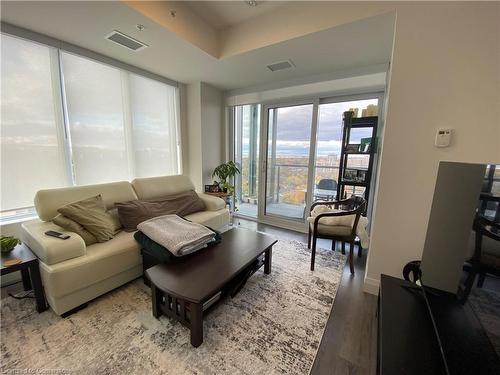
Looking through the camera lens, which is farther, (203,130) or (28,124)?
(203,130)

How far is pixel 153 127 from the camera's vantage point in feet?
10.9

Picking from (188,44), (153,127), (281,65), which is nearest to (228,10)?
(188,44)

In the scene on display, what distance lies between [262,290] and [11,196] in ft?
8.78

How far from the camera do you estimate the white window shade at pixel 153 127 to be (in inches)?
122

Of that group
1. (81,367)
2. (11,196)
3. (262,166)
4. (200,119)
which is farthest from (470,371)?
(200,119)

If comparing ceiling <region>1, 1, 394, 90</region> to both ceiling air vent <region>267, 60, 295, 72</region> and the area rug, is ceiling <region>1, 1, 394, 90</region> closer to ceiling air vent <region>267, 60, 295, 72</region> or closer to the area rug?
ceiling air vent <region>267, 60, 295, 72</region>

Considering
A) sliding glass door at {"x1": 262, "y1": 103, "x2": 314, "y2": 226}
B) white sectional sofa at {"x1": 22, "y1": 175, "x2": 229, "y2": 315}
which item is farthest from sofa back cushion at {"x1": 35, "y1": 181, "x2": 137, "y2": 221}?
sliding glass door at {"x1": 262, "y1": 103, "x2": 314, "y2": 226}

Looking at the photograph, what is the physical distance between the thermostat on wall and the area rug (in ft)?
5.04

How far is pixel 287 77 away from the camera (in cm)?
321

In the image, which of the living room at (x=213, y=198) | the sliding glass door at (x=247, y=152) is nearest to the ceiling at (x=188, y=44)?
the living room at (x=213, y=198)

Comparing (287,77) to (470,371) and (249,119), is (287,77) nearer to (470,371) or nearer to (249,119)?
(249,119)

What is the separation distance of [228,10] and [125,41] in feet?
3.81

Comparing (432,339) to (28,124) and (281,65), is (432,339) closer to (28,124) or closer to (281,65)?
(281,65)

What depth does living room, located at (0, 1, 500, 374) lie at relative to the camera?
1.39 metres
